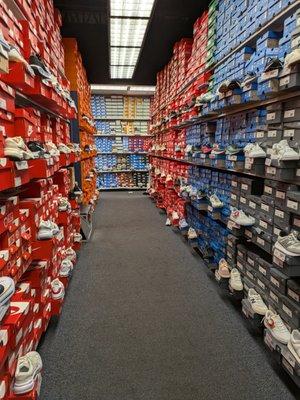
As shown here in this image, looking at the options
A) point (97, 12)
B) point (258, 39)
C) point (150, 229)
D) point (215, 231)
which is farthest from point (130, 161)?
point (258, 39)

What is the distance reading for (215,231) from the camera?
3.28 metres

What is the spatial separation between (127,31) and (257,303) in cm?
416

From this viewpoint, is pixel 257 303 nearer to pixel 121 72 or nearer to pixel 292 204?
pixel 292 204

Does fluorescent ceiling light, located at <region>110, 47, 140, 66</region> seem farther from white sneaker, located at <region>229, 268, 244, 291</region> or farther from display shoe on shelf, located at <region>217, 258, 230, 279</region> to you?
white sneaker, located at <region>229, 268, 244, 291</region>

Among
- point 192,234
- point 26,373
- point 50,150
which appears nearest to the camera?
point 26,373

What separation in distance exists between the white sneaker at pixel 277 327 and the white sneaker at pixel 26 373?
1.35 metres

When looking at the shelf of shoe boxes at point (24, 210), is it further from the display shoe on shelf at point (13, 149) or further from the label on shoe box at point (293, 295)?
the label on shoe box at point (293, 295)

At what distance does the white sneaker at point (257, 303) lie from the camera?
202cm

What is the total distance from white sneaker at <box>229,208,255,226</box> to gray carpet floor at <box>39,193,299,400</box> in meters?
0.81

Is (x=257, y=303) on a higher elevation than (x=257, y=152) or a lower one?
lower

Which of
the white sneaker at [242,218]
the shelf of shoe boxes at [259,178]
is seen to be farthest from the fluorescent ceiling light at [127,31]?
the white sneaker at [242,218]

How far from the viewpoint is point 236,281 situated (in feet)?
8.00

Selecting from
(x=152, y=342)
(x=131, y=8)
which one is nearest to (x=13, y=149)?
(x=152, y=342)

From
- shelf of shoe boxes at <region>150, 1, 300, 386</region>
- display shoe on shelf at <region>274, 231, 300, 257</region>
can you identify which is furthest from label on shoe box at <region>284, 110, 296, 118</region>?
display shoe on shelf at <region>274, 231, 300, 257</region>
